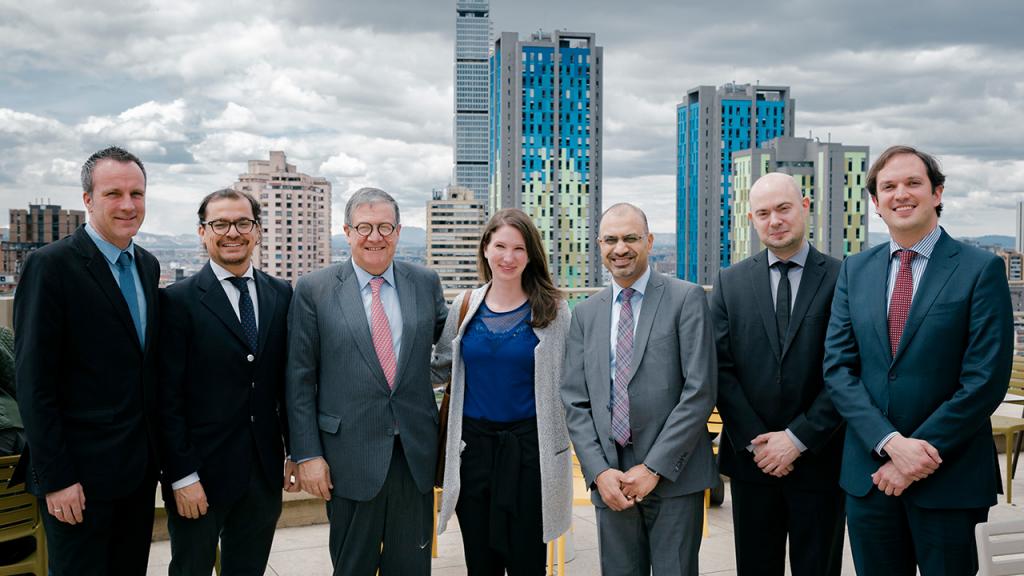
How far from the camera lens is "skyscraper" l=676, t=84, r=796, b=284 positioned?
131 meters

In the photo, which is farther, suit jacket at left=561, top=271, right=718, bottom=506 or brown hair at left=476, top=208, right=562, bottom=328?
brown hair at left=476, top=208, right=562, bottom=328

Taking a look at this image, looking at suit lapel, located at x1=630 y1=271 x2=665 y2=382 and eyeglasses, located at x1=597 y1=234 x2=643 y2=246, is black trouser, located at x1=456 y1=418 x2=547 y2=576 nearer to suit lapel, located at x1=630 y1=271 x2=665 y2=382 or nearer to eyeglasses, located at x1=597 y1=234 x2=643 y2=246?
suit lapel, located at x1=630 y1=271 x2=665 y2=382

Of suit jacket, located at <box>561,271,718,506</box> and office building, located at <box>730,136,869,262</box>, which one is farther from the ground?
office building, located at <box>730,136,869,262</box>

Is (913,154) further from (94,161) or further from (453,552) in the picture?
(453,552)

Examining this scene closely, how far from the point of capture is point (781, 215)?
2943 mm

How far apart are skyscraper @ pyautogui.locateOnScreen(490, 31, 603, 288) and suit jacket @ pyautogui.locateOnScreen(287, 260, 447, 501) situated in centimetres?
11778

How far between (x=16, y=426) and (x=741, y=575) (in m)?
2.73

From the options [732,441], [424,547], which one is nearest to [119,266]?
[424,547]

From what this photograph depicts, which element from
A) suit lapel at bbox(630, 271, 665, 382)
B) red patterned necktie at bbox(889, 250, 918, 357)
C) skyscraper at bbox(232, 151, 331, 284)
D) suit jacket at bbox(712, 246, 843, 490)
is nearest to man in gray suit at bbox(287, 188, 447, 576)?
suit lapel at bbox(630, 271, 665, 382)

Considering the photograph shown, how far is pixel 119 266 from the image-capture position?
267cm

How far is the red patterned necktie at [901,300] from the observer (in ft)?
8.74

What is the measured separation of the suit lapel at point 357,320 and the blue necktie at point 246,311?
29cm

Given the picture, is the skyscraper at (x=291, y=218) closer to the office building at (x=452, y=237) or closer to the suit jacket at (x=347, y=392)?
the office building at (x=452, y=237)

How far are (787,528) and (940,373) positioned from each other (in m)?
0.80
